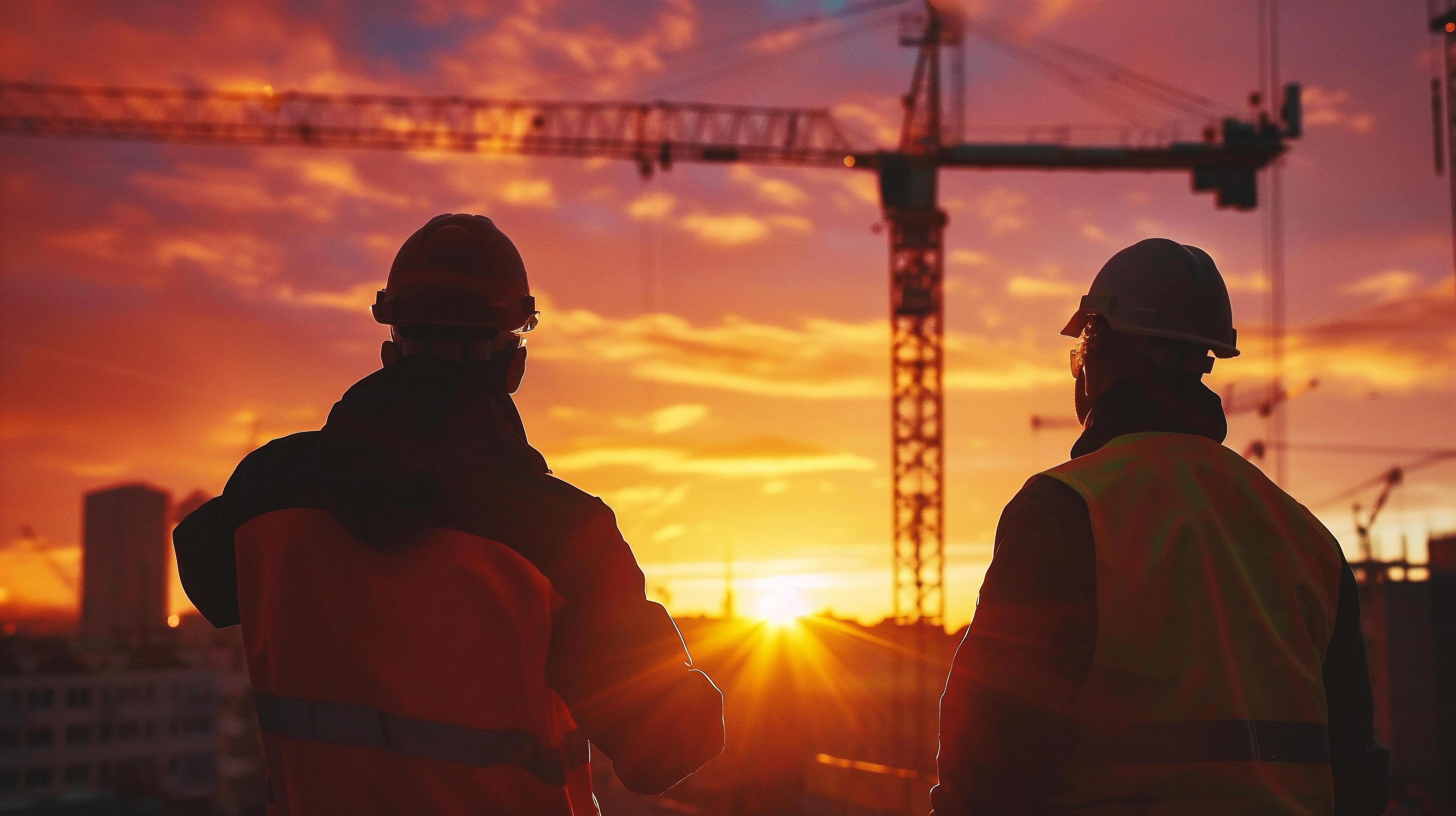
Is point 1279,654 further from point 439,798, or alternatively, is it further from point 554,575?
point 439,798

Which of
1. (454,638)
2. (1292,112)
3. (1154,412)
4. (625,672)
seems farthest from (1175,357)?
(1292,112)

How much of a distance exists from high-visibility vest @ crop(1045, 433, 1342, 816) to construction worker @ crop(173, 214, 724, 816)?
2.89ft

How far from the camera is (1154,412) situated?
9.33ft

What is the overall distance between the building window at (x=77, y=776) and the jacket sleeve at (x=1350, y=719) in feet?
258

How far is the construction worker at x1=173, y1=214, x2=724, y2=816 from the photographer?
86.9 inches

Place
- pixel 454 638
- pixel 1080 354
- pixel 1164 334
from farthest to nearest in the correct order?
pixel 1080 354 < pixel 1164 334 < pixel 454 638

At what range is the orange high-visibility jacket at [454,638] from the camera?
2.21 meters

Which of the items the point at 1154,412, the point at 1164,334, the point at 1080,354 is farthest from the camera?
the point at 1080,354

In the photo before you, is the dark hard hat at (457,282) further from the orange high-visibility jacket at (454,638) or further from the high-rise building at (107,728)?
the high-rise building at (107,728)

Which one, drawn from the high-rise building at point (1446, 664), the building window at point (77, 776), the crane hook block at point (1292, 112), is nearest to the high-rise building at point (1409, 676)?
the high-rise building at point (1446, 664)

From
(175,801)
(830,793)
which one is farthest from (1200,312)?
(175,801)

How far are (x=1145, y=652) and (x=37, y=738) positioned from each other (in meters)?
80.3

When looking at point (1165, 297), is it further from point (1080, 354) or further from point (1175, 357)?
point (1080, 354)

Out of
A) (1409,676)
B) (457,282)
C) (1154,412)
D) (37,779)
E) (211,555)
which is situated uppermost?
(457,282)
